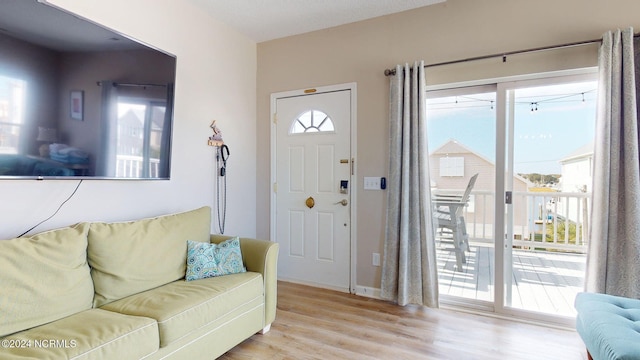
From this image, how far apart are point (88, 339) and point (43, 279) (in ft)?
1.50

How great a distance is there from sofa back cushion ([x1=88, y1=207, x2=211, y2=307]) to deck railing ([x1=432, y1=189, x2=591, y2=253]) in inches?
97.5

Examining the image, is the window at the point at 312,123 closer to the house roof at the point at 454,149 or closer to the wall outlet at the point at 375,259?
the house roof at the point at 454,149

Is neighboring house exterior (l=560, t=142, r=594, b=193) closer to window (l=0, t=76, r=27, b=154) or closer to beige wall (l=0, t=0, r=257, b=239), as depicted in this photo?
beige wall (l=0, t=0, r=257, b=239)

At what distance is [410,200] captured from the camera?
2.90m

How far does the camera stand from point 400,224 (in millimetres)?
2914

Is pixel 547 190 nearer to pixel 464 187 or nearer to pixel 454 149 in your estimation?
pixel 464 187

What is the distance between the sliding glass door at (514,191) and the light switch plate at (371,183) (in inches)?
20.7

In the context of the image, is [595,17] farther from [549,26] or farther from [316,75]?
[316,75]

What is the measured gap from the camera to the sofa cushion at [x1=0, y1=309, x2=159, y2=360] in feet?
4.25

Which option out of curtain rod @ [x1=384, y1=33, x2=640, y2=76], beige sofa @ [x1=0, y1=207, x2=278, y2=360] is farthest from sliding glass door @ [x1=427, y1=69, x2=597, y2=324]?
beige sofa @ [x1=0, y1=207, x2=278, y2=360]

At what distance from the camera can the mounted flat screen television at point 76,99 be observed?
1.71m

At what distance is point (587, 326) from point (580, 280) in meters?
1.21

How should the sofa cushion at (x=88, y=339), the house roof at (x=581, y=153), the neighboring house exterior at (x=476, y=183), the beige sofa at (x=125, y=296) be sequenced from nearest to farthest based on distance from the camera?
the sofa cushion at (x=88, y=339) → the beige sofa at (x=125, y=296) → the house roof at (x=581, y=153) → the neighboring house exterior at (x=476, y=183)

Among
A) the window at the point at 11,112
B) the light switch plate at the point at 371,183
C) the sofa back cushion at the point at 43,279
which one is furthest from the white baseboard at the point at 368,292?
the window at the point at 11,112
